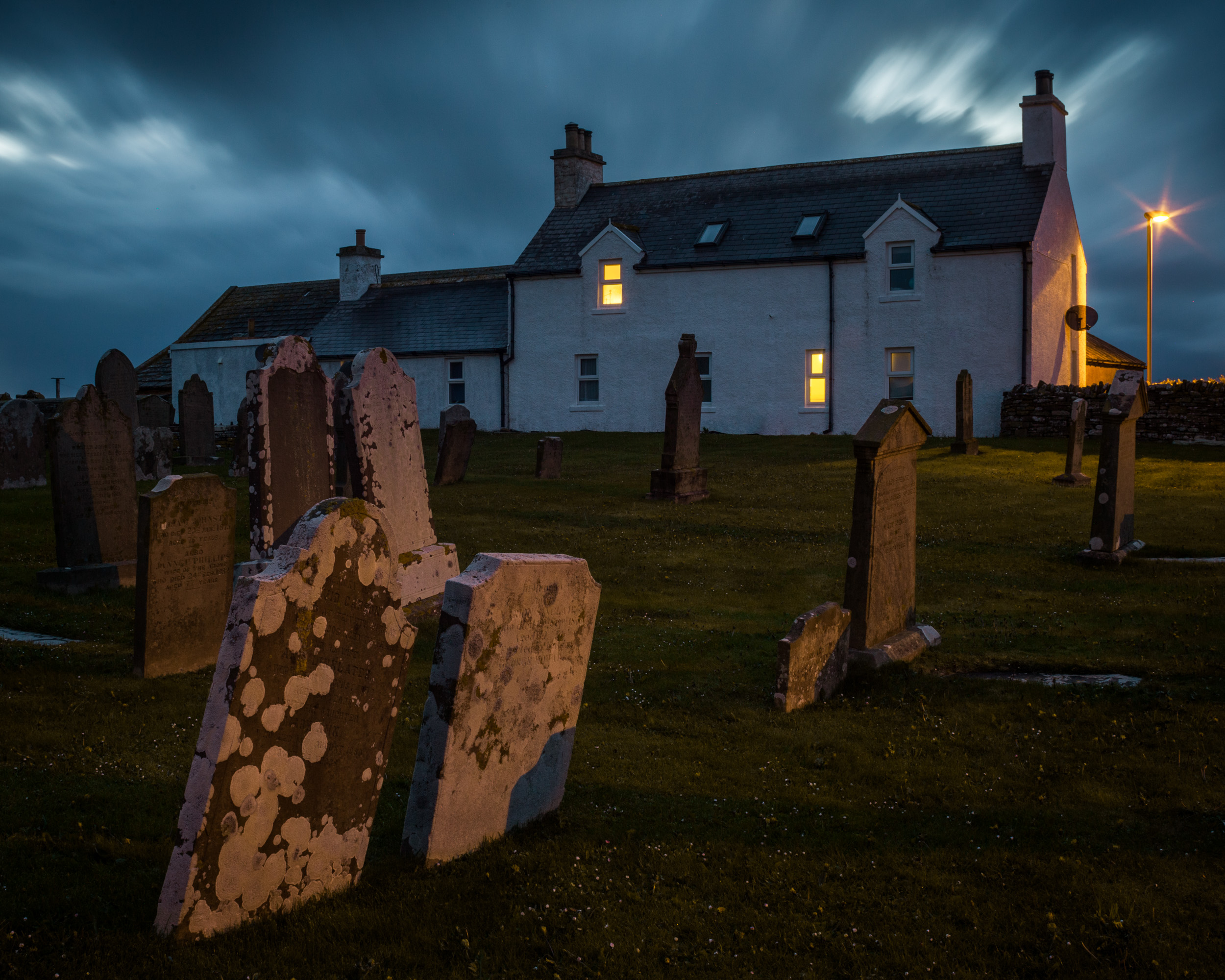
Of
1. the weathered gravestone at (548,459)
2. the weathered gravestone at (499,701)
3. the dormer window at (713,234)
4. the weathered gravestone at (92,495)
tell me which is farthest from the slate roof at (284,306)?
the weathered gravestone at (499,701)

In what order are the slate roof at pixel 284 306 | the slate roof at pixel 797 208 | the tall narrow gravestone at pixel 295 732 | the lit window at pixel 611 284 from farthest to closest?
the slate roof at pixel 284 306, the lit window at pixel 611 284, the slate roof at pixel 797 208, the tall narrow gravestone at pixel 295 732

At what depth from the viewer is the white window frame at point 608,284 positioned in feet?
108

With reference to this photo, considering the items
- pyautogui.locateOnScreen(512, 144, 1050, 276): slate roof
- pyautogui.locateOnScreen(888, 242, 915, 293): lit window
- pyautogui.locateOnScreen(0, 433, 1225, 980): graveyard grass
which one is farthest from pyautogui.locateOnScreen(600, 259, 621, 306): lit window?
pyautogui.locateOnScreen(0, 433, 1225, 980): graveyard grass

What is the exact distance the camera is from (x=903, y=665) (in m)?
7.59

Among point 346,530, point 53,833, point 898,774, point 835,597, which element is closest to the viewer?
point 346,530

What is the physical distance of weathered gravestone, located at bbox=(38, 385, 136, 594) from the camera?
995 cm

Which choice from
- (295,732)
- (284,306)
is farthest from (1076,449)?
(284,306)

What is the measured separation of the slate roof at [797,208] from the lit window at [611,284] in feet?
3.26

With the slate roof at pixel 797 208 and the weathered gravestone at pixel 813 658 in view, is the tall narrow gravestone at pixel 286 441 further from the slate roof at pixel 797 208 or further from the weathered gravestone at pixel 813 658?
the slate roof at pixel 797 208

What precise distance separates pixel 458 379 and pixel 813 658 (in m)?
30.3

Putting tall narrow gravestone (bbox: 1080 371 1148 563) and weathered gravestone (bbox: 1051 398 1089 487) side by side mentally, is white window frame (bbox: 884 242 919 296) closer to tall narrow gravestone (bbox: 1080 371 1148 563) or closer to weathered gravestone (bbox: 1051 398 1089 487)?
weathered gravestone (bbox: 1051 398 1089 487)

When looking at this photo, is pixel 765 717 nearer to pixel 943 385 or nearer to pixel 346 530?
pixel 346 530

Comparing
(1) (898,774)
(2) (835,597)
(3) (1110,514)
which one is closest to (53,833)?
(1) (898,774)

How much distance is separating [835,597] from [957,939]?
6.66 m
